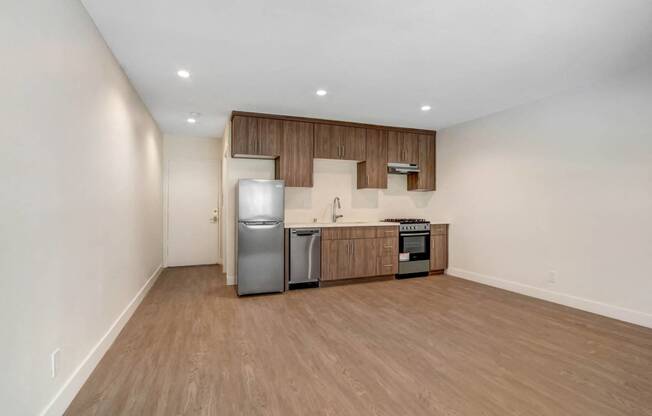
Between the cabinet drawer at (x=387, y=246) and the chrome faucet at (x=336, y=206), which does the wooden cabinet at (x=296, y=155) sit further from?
the cabinet drawer at (x=387, y=246)

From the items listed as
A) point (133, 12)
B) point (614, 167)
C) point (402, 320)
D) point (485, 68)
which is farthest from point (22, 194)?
point (614, 167)

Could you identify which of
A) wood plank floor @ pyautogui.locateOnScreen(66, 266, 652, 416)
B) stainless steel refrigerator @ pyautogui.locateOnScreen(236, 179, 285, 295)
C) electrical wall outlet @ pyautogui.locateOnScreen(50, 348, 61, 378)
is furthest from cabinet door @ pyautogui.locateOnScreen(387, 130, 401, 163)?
electrical wall outlet @ pyautogui.locateOnScreen(50, 348, 61, 378)

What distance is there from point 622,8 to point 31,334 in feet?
13.3

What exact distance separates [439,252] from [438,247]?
3.7 inches

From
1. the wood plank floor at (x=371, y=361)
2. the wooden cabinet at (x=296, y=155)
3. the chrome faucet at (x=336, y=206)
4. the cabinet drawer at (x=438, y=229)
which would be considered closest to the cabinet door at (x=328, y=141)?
the wooden cabinet at (x=296, y=155)

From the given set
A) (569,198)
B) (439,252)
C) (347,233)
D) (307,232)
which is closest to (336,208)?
(347,233)

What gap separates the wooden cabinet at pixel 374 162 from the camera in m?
5.38

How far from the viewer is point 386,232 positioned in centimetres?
518

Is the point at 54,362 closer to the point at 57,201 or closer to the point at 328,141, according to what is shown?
the point at 57,201

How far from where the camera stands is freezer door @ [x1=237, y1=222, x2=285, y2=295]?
4270mm

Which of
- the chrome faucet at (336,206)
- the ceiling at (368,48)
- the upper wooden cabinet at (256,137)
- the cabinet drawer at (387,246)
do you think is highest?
the ceiling at (368,48)

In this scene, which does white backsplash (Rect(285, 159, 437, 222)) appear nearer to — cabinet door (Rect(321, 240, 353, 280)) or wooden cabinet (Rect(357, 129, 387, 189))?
wooden cabinet (Rect(357, 129, 387, 189))

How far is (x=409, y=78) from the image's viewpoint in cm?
339

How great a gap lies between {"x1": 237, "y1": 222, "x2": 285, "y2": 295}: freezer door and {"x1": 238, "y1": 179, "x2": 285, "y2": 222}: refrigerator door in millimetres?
111
